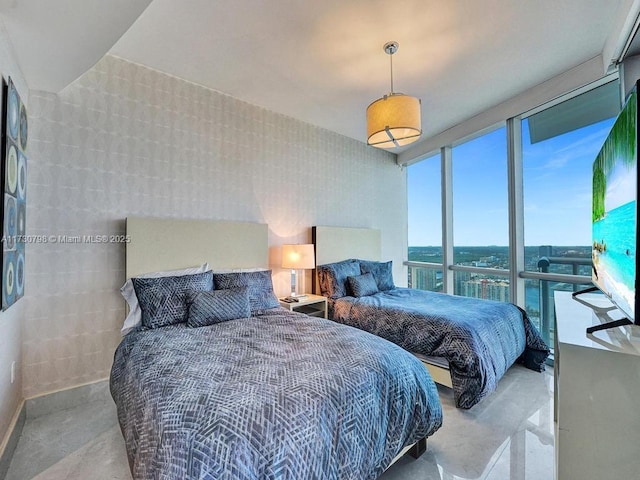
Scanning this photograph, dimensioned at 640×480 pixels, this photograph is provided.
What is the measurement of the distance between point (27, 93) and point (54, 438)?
243 cm

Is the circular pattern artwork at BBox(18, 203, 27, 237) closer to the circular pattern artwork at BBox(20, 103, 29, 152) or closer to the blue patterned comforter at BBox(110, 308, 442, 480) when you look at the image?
the circular pattern artwork at BBox(20, 103, 29, 152)

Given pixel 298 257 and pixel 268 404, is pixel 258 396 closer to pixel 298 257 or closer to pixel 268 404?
pixel 268 404

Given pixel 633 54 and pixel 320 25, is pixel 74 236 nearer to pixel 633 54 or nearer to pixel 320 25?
pixel 320 25

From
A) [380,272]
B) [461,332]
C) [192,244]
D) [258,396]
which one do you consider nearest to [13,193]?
[192,244]

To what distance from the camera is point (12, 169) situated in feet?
5.68

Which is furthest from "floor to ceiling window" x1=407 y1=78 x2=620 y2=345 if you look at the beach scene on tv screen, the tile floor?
the beach scene on tv screen

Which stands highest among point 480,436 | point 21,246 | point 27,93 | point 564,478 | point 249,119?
point 249,119

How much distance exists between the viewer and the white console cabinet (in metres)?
0.99

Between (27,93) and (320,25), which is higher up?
(320,25)

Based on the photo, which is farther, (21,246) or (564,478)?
(21,246)

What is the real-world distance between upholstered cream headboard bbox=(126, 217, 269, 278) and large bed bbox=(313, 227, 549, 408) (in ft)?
3.04

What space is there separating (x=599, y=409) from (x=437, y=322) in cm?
143

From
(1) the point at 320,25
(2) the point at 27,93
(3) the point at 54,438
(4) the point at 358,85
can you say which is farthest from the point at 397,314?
(2) the point at 27,93

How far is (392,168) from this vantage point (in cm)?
509
